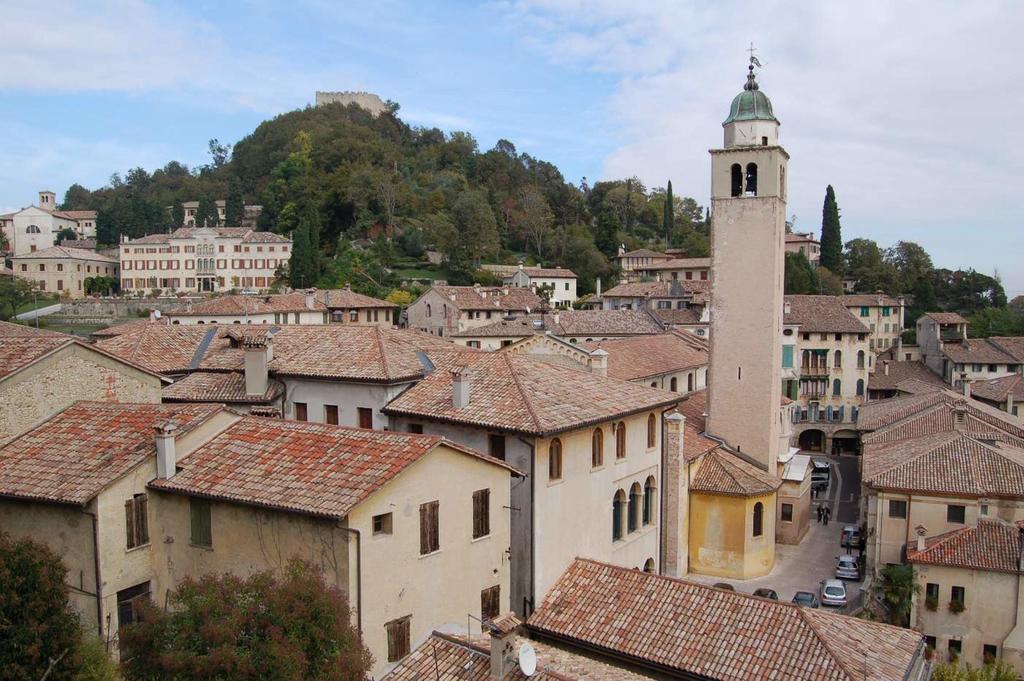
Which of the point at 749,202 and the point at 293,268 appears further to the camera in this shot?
the point at 293,268

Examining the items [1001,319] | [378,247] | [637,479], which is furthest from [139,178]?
[637,479]

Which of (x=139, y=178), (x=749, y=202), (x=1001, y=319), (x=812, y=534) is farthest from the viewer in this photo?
(x=139, y=178)

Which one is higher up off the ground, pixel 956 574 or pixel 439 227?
pixel 439 227

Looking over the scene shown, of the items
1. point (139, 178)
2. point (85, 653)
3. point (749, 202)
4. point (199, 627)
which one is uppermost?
point (139, 178)

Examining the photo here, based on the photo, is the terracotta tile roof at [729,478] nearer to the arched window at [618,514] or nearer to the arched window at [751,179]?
the arched window at [618,514]

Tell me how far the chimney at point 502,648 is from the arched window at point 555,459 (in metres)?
7.06

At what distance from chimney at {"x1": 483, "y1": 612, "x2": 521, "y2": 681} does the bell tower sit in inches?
876

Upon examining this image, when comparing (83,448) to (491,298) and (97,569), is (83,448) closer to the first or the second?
(97,569)

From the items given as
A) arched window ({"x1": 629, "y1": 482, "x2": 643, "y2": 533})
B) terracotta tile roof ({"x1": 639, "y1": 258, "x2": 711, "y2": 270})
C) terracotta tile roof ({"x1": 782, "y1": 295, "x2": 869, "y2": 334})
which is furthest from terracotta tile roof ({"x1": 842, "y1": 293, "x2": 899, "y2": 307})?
arched window ({"x1": 629, "y1": 482, "x2": 643, "y2": 533})

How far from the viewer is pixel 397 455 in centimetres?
1800

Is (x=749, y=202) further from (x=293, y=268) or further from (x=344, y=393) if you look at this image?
(x=293, y=268)

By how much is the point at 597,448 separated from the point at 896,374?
178 feet

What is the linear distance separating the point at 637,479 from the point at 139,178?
17637cm

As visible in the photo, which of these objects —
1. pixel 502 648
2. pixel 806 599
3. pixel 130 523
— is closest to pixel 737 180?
pixel 806 599
